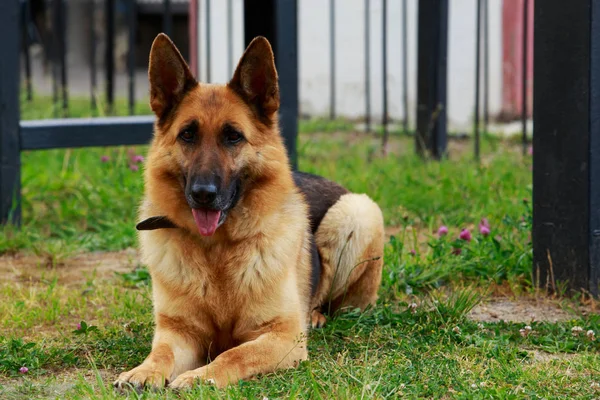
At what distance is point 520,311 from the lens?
452 centimetres

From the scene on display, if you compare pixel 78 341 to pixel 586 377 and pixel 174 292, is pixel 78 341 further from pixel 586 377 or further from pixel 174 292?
pixel 586 377

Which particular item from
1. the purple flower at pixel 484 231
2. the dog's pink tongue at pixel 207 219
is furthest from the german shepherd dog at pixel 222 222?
the purple flower at pixel 484 231

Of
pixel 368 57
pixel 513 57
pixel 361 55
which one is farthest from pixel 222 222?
pixel 361 55

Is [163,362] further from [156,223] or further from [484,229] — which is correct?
[484,229]

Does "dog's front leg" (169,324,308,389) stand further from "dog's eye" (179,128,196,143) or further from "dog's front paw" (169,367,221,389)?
"dog's eye" (179,128,196,143)

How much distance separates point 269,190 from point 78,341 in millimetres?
1065

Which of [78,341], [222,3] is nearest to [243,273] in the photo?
[78,341]

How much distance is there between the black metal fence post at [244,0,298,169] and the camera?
21.2ft

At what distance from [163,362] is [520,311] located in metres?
1.91

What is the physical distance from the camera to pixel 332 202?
4742mm

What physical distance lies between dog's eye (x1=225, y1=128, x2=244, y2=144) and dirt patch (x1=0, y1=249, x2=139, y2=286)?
1699 mm

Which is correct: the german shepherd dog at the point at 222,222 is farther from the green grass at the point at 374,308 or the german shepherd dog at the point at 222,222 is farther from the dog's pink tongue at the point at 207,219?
the green grass at the point at 374,308

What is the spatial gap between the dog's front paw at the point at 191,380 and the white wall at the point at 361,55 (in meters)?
7.14

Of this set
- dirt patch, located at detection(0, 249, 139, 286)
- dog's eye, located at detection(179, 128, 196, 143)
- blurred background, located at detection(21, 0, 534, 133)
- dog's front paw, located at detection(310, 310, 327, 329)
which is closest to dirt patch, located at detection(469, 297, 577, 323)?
dog's front paw, located at detection(310, 310, 327, 329)
